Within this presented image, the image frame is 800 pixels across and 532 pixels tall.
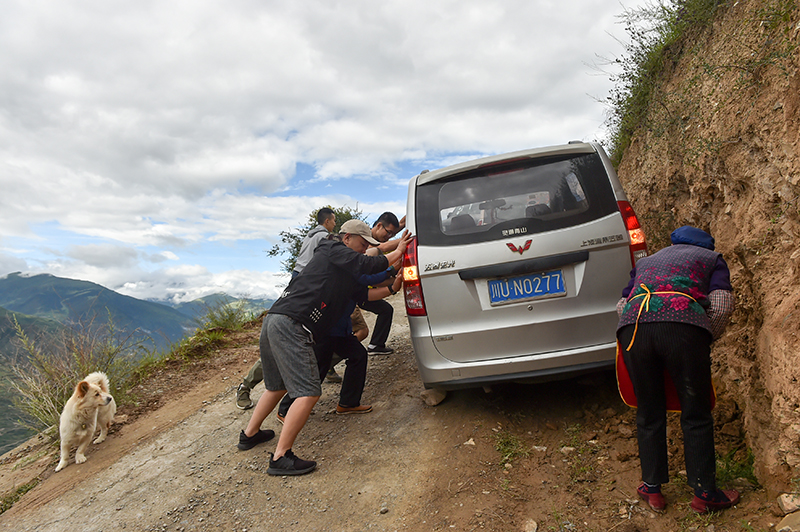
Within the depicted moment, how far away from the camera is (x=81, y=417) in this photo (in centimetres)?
455

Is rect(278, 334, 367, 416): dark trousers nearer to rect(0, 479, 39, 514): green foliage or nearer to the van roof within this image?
the van roof

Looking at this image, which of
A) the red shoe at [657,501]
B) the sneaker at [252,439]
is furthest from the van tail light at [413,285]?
the sneaker at [252,439]

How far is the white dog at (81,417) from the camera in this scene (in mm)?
4492

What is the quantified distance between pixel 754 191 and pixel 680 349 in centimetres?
151

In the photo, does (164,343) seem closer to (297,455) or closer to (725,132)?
(297,455)

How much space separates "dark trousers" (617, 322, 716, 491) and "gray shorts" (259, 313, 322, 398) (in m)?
2.25

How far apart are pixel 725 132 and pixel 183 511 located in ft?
16.2

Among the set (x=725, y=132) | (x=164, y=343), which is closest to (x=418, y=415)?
(x=725, y=132)

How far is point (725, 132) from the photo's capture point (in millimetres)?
3617

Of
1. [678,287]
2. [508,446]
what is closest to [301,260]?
[508,446]

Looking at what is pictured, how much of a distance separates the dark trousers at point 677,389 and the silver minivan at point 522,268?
26.8 inches

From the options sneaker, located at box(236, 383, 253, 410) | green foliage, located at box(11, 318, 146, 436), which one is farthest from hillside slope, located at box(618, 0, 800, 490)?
green foliage, located at box(11, 318, 146, 436)

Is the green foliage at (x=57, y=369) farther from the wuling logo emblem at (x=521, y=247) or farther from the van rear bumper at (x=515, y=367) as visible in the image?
the wuling logo emblem at (x=521, y=247)

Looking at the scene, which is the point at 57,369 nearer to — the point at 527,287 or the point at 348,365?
A: the point at 348,365
